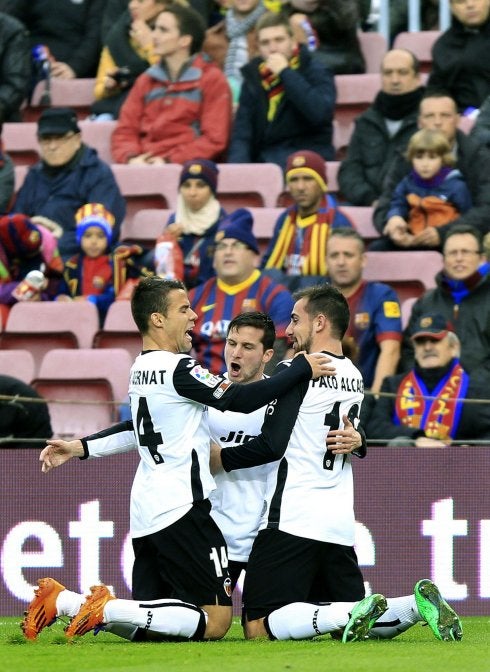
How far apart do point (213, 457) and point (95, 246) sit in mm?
4534

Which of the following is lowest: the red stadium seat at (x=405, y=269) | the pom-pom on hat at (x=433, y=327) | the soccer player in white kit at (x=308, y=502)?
the soccer player in white kit at (x=308, y=502)

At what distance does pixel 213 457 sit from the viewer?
718cm

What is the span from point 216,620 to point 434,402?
2.78m

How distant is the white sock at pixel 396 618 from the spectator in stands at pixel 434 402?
222cm

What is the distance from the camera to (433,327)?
31.2 ft

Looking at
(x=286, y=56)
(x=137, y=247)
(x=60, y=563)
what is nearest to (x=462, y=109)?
(x=286, y=56)

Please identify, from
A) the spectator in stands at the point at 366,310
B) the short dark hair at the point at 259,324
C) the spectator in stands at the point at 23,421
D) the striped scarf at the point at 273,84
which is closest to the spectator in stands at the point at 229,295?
the spectator in stands at the point at 366,310

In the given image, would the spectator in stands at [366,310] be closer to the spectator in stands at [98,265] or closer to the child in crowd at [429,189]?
the child in crowd at [429,189]

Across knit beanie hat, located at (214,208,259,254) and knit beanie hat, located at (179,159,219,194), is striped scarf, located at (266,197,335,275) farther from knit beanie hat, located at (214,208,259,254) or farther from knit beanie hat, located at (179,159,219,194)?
knit beanie hat, located at (179,159,219,194)

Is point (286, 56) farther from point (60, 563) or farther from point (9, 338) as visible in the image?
point (60, 563)

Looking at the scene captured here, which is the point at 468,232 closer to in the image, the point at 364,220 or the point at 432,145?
the point at 432,145

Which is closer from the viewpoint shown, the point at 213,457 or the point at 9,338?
the point at 213,457

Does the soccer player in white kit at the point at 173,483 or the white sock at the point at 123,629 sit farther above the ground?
the soccer player in white kit at the point at 173,483

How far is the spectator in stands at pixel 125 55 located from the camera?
13.2 meters
